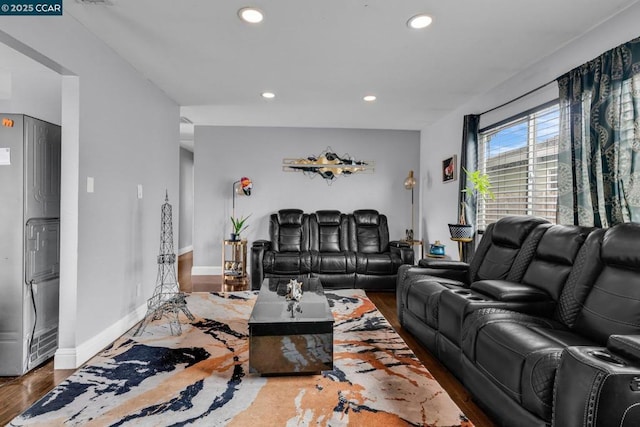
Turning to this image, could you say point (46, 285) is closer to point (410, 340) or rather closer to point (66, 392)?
point (66, 392)

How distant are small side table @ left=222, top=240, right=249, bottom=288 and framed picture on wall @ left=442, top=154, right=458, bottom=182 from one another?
3.07 metres

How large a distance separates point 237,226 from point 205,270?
1.02m

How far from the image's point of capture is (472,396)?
202 centimetres

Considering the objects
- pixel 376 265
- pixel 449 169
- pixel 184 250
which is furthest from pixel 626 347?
pixel 184 250

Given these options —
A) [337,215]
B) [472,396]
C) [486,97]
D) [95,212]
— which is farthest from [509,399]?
[337,215]

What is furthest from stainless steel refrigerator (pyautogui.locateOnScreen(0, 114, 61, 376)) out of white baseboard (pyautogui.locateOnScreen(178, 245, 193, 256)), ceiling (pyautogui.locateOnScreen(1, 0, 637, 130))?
white baseboard (pyautogui.locateOnScreen(178, 245, 193, 256))

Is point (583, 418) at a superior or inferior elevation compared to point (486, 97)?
inferior

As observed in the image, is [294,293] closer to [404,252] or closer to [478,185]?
[478,185]

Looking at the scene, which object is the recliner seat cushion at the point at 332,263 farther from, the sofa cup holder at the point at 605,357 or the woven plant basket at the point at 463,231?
the sofa cup holder at the point at 605,357

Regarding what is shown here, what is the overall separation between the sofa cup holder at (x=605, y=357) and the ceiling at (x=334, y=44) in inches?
79.9

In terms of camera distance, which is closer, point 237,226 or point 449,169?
point 449,169

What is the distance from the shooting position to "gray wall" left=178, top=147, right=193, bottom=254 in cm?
838

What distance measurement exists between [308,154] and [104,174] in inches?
140

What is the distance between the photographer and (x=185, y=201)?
338 inches
